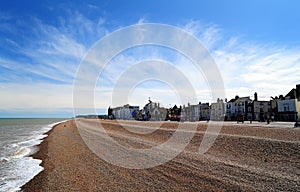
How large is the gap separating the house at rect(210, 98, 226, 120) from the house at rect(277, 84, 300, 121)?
23968 millimetres

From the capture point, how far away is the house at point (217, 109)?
83.5m

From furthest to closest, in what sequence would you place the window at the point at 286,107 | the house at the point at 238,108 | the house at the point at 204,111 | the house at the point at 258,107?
the house at the point at 204,111, the house at the point at 238,108, the house at the point at 258,107, the window at the point at 286,107

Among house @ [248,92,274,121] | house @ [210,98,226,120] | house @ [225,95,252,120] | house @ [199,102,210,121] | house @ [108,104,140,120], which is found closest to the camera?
house @ [248,92,274,121]

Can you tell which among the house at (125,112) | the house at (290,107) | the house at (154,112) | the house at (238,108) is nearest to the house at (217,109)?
the house at (238,108)

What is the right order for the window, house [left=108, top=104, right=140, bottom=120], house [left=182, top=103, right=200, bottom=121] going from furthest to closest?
house [left=108, top=104, right=140, bottom=120]
house [left=182, top=103, right=200, bottom=121]
the window

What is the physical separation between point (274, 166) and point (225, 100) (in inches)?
3047

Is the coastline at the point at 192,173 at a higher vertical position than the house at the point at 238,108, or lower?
lower

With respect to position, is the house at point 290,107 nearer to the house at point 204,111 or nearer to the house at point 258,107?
the house at point 258,107

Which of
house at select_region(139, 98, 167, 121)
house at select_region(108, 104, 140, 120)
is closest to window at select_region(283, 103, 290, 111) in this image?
house at select_region(139, 98, 167, 121)

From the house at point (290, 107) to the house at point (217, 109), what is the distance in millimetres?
23968

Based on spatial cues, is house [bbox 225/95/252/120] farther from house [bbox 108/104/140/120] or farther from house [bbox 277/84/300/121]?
house [bbox 108/104/140/120]

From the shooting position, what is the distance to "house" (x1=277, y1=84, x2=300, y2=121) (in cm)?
5406

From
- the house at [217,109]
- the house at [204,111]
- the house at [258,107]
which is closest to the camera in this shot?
the house at [258,107]

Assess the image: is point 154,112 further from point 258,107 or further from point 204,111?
point 258,107
